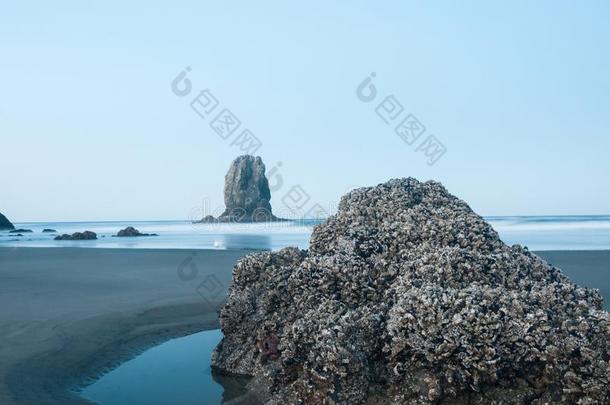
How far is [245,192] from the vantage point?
9294cm

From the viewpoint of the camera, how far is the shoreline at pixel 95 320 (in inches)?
279

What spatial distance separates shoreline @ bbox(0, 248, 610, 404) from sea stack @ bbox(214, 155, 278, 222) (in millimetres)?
71799

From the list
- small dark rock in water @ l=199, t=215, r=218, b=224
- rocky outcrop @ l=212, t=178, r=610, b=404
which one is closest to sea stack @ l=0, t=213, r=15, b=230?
small dark rock in water @ l=199, t=215, r=218, b=224

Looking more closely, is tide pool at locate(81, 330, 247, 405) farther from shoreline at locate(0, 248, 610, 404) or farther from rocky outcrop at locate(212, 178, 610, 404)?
rocky outcrop at locate(212, 178, 610, 404)

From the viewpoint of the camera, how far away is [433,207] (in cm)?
909

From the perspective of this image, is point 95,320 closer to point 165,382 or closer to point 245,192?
point 165,382

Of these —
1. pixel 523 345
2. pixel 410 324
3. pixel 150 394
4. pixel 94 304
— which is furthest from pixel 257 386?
pixel 94 304

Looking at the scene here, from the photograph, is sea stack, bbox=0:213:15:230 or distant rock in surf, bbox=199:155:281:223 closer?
sea stack, bbox=0:213:15:230

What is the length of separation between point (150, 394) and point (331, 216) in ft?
13.9

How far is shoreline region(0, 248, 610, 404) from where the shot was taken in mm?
7090

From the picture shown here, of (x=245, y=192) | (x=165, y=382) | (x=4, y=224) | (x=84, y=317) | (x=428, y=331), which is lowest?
(x=4, y=224)

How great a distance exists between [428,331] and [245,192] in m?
88.4

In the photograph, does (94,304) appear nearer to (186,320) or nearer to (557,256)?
(186,320)

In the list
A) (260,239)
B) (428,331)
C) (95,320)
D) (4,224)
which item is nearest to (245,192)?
(4,224)
